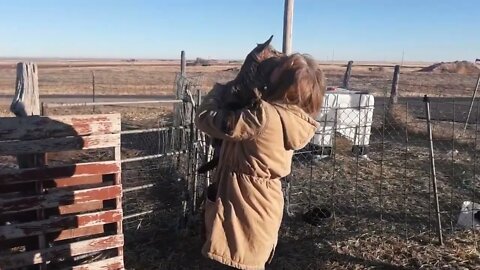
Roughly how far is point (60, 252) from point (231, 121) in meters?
2.19

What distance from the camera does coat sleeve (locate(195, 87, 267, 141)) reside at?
2.21 meters

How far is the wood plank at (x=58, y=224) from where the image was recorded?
344 centimetres

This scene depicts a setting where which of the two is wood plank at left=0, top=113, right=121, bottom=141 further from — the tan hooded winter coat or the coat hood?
the coat hood

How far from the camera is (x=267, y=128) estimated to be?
2.31m

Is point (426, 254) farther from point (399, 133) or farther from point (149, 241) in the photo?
point (399, 133)

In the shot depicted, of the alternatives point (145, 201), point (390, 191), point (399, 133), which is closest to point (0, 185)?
point (145, 201)

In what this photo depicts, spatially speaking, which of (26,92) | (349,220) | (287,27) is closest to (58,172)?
(26,92)

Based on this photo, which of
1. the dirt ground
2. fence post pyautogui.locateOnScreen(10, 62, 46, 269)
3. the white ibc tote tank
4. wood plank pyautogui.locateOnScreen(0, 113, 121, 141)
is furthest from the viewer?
the white ibc tote tank

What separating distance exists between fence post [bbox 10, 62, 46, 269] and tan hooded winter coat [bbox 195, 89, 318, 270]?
63.5 inches

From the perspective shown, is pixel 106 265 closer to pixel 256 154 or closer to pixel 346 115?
pixel 256 154

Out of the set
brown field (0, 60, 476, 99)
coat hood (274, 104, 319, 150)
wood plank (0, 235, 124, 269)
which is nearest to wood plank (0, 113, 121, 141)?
wood plank (0, 235, 124, 269)

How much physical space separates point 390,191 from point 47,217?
4980 mm

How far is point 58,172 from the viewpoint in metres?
3.57

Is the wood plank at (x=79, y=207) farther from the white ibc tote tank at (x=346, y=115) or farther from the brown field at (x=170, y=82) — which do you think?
the white ibc tote tank at (x=346, y=115)
